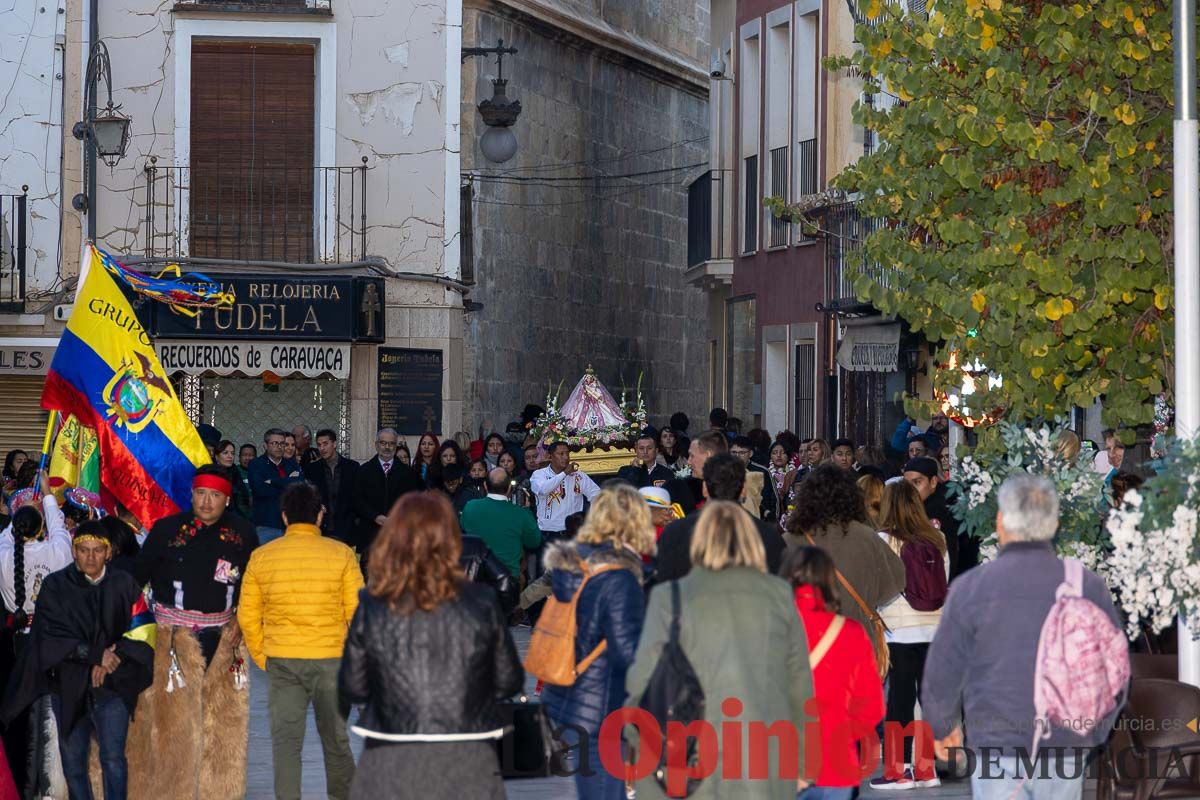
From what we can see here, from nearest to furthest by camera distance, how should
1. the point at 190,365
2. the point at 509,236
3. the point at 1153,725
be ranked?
the point at 1153,725 < the point at 190,365 < the point at 509,236

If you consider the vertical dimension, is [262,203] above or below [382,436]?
above

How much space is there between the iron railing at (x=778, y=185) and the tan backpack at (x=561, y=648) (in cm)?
1924

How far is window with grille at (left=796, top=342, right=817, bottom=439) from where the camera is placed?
2783 cm

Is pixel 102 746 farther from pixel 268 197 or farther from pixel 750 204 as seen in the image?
pixel 750 204

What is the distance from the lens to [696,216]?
32156mm

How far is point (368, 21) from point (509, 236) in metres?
3.89

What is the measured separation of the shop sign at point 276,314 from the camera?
25484 millimetres

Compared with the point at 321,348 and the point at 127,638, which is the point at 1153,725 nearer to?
the point at 127,638

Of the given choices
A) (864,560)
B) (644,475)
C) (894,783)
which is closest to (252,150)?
(644,475)

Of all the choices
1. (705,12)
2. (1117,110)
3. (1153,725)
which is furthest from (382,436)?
(705,12)

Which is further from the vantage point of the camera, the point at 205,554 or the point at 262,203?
the point at 262,203

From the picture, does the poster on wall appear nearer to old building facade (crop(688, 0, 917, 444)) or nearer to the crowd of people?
old building facade (crop(688, 0, 917, 444))

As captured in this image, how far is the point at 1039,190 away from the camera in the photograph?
13.8 m

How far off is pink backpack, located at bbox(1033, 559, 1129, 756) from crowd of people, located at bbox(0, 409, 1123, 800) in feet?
0.17
